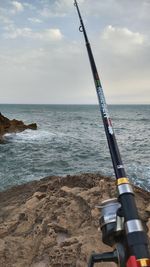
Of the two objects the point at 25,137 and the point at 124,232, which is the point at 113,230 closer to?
the point at 124,232

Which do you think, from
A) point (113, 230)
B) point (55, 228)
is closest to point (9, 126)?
point (55, 228)

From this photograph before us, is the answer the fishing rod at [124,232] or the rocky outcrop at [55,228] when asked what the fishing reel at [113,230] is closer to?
the fishing rod at [124,232]

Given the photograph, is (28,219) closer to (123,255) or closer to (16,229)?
(16,229)

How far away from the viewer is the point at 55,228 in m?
4.44

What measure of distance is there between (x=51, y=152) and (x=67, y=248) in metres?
14.4

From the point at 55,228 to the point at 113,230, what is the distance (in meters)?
2.86

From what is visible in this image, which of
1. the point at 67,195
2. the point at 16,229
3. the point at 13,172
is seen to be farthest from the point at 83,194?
the point at 13,172

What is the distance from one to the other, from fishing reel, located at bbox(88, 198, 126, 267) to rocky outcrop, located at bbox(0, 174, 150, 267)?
5.78 ft

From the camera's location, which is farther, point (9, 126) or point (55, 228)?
point (9, 126)

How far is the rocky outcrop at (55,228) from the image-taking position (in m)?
3.78

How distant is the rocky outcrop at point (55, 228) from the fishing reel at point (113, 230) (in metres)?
1.76

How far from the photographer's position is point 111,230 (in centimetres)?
175

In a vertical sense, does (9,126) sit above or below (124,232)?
above

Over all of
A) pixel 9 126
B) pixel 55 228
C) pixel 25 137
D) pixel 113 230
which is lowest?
pixel 55 228
